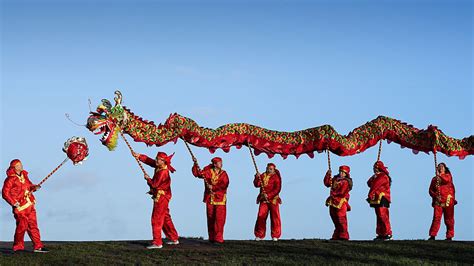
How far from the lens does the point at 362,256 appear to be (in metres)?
21.1

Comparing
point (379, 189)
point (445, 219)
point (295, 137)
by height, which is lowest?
point (445, 219)

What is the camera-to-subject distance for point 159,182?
880 inches

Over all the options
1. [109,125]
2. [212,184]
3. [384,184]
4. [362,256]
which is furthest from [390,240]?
[109,125]

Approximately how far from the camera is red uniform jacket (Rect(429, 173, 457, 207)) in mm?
24703

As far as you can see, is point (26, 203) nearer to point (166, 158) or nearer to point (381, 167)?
point (166, 158)

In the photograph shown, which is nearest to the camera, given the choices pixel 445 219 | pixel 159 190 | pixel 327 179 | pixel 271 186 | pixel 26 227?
pixel 26 227

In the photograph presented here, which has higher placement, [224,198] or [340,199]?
[340,199]

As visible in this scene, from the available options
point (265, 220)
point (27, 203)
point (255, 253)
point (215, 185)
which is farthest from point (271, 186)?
point (27, 203)

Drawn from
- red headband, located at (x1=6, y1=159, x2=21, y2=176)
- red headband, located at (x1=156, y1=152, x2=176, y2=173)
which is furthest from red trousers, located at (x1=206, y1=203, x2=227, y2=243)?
red headband, located at (x1=6, y1=159, x2=21, y2=176)

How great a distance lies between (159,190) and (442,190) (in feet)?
24.9

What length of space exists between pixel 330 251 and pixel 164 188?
4156 millimetres

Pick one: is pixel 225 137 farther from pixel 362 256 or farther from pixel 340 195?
pixel 362 256

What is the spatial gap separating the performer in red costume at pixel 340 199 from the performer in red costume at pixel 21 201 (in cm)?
732

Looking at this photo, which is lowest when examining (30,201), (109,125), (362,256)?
(362,256)
